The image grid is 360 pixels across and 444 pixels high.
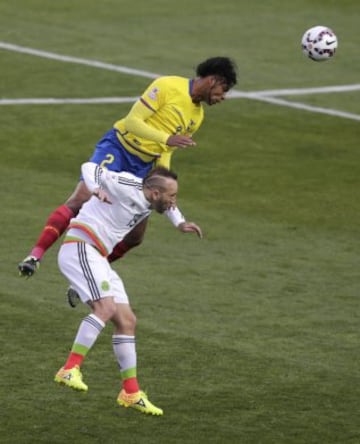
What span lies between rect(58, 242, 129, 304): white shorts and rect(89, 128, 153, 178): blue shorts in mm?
3266

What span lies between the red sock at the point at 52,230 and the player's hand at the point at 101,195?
2109 mm

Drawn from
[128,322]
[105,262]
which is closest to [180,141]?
[105,262]

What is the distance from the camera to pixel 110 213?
13.2 m

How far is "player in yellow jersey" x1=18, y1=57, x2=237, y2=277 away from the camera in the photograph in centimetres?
1522

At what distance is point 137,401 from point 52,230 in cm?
296

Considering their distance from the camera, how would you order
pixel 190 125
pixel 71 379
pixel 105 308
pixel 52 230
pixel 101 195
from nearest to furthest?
pixel 71 379 → pixel 105 308 → pixel 101 195 → pixel 52 230 → pixel 190 125

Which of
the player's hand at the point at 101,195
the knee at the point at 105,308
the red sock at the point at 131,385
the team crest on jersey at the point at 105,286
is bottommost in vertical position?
the red sock at the point at 131,385

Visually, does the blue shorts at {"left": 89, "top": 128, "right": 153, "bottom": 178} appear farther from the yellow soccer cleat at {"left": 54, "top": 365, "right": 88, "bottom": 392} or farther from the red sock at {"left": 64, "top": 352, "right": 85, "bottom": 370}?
the yellow soccer cleat at {"left": 54, "top": 365, "right": 88, "bottom": 392}

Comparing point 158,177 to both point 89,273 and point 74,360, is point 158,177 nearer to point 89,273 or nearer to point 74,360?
point 89,273

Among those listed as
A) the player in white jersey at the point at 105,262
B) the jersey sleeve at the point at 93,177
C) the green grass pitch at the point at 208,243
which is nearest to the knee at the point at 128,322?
the player in white jersey at the point at 105,262

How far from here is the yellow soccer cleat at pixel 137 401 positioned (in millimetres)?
12995

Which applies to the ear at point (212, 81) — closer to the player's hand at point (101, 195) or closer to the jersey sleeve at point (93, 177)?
the jersey sleeve at point (93, 177)

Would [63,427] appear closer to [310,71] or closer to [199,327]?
[199,327]

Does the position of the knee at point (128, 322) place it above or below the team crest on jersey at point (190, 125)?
below
